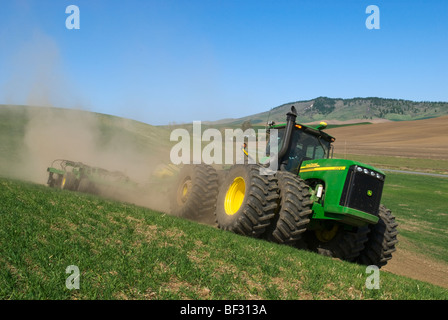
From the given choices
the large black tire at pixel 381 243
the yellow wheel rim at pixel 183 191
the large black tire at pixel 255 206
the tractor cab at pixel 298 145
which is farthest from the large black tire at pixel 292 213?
the yellow wheel rim at pixel 183 191

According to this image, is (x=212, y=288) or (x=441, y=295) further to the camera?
(x=441, y=295)

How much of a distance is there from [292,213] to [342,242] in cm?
170

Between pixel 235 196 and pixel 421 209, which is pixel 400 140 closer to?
pixel 421 209

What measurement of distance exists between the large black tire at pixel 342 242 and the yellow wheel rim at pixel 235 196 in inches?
82.1

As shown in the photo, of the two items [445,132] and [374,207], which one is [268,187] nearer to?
[374,207]

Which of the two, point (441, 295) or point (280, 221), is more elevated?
point (280, 221)

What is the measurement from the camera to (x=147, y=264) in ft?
14.5

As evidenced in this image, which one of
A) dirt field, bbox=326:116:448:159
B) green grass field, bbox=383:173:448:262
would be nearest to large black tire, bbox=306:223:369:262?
green grass field, bbox=383:173:448:262

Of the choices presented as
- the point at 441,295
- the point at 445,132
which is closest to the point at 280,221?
the point at 441,295

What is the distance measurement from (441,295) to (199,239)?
3.86 metres

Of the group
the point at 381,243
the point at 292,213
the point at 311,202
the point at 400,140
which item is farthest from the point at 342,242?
the point at 400,140

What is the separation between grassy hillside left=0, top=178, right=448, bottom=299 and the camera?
3.65 metres
